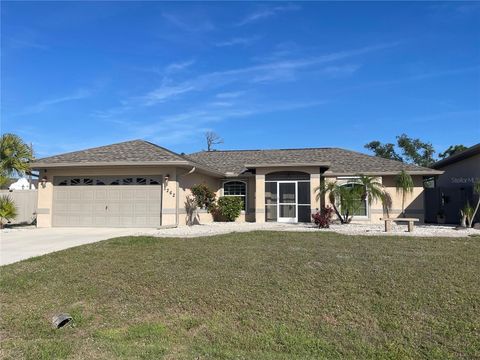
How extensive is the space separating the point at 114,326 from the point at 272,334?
7.45ft

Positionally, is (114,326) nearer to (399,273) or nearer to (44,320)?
(44,320)

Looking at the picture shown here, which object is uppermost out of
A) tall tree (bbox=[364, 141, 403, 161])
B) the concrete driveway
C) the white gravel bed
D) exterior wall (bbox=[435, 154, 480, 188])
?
tall tree (bbox=[364, 141, 403, 161])

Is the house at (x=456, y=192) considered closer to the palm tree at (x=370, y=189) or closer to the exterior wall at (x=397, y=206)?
the exterior wall at (x=397, y=206)

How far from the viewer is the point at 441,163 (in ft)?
81.6

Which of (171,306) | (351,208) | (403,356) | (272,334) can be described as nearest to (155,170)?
(351,208)

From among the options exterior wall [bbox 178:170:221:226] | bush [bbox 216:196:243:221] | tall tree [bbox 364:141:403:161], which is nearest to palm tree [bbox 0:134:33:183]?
exterior wall [bbox 178:170:221:226]

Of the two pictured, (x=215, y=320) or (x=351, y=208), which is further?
(x=351, y=208)

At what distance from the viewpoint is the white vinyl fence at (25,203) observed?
71.6 ft

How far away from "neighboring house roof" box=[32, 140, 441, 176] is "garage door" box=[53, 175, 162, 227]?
90cm

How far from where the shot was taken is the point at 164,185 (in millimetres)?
17672

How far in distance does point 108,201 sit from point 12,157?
15.8ft

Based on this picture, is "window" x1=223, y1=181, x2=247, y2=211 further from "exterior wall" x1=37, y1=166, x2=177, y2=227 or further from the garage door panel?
the garage door panel

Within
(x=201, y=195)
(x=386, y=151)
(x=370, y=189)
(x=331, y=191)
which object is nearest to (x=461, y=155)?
(x=370, y=189)

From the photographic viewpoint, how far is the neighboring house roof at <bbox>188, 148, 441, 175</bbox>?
69.9ft
